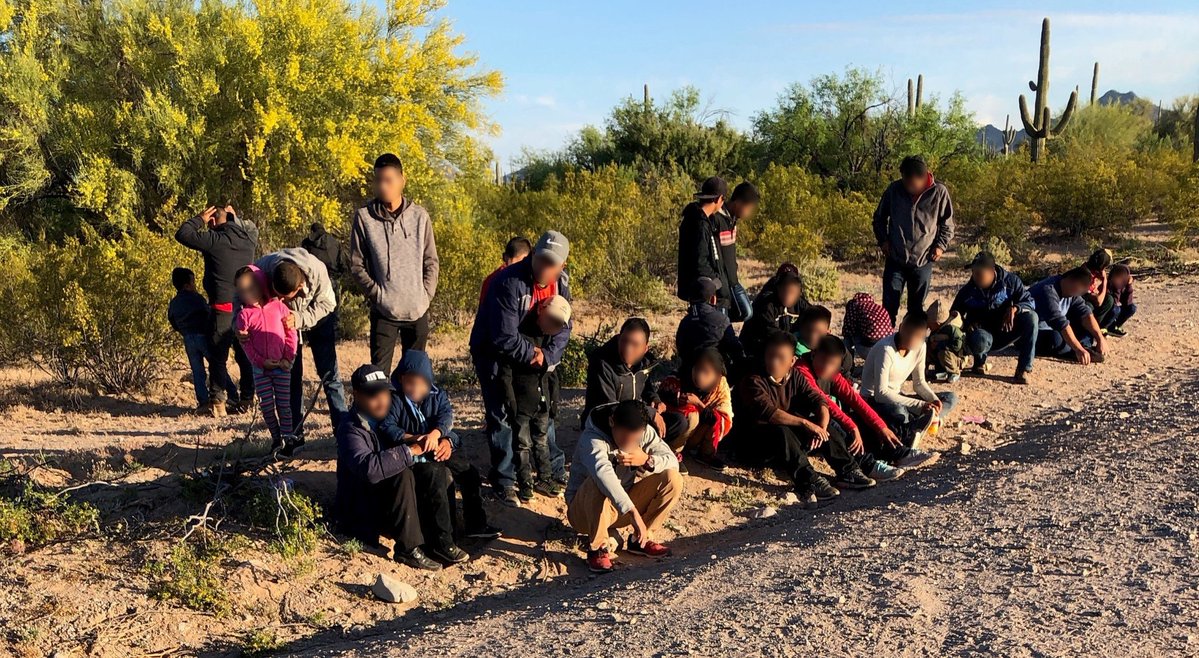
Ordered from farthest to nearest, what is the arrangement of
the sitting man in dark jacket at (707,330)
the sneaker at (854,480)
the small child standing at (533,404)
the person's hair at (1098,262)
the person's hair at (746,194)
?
the person's hair at (1098,262) → the person's hair at (746,194) → the sitting man in dark jacket at (707,330) → the sneaker at (854,480) → the small child standing at (533,404)

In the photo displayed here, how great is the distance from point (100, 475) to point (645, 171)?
65.7 ft

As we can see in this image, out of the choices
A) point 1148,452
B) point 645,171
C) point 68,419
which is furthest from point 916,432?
point 645,171

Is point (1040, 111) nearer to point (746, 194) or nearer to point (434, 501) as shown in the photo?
point (746, 194)

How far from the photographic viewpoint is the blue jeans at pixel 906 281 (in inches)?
325

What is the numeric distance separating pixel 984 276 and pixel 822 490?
347cm

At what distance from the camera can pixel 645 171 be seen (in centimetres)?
2456

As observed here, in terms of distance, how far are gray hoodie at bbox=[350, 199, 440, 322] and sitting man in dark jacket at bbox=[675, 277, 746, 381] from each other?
5.94 ft

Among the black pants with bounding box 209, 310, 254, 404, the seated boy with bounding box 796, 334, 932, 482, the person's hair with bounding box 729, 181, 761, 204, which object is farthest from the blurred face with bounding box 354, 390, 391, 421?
the person's hair with bounding box 729, 181, 761, 204

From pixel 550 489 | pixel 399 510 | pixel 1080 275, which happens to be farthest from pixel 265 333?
pixel 1080 275

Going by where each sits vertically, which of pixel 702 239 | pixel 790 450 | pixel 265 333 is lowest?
pixel 790 450

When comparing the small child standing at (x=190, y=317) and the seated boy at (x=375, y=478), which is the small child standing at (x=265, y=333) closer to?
the seated boy at (x=375, y=478)

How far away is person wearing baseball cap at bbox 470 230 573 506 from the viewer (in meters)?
5.30

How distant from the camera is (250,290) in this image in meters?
5.80

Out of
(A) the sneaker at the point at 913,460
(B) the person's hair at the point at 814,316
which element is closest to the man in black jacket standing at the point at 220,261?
(B) the person's hair at the point at 814,316
